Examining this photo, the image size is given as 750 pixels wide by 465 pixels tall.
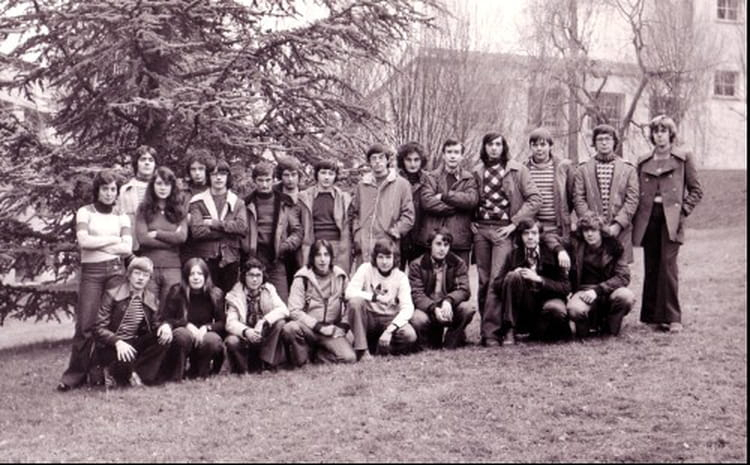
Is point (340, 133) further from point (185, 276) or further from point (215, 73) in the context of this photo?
point (185, 276)

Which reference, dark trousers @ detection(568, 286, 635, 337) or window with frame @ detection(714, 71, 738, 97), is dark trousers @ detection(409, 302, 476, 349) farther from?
window with frame @ detection(714, 71, 738, 97)

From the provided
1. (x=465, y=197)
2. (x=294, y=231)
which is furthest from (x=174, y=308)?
(x=465, y=197)

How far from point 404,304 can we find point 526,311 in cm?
114

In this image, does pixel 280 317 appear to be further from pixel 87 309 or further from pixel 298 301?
pixel 87 309

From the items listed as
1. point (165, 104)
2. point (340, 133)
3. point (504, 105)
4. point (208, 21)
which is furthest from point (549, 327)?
point (504, 105)

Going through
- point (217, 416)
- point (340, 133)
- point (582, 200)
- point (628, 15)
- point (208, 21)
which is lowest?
point (217, 416)

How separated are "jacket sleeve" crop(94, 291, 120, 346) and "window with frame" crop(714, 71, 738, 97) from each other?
18872mm

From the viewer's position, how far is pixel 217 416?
5.65 m

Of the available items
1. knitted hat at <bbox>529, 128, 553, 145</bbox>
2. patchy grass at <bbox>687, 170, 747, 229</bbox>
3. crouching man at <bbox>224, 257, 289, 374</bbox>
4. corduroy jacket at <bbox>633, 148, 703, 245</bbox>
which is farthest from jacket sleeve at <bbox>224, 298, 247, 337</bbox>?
patchy grass at <bbox>687, 170, 747, 229</bbox>

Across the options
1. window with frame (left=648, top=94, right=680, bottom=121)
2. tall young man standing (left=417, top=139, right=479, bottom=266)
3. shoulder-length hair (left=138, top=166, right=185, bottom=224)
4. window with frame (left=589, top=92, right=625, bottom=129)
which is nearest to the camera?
shoulder-length hair (left=138, top=166, right=185, bottom=224)

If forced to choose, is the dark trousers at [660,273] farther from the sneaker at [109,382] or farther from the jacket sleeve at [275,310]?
the sneaker at [109,382]

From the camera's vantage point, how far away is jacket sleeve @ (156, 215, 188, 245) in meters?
7.05

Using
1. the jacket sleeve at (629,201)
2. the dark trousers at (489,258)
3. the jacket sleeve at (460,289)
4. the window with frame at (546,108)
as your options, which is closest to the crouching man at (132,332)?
the jacket sleeve at (460,289)

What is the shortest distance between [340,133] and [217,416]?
17.3ft
